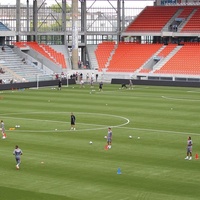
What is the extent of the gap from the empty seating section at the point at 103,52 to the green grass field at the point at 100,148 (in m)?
28.0

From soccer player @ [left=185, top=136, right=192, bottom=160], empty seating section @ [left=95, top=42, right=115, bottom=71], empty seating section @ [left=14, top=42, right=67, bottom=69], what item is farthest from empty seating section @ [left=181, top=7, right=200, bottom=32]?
soccer player @ [left=185, top=136, right=192, bottom=160]

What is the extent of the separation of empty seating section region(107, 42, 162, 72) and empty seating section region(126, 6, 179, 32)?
109 inches

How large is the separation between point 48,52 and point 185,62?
65.4ft

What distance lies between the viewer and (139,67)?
95.4 meters

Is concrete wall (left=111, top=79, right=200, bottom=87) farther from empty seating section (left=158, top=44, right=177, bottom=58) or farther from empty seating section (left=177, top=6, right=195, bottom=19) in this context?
empty seating section (left=177, top=6, right=195, bottom=19)

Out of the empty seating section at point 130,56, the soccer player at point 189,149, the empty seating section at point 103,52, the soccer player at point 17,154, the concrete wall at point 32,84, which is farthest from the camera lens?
the empty seating section at point 103,52

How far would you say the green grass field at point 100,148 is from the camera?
3216 cm

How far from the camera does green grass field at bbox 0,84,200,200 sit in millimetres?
32156

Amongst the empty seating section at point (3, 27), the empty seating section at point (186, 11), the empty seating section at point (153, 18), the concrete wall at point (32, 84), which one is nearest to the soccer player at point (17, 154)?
the concrete wall at point (32, 84)

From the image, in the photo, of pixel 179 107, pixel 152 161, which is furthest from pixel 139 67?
pixel 152 161

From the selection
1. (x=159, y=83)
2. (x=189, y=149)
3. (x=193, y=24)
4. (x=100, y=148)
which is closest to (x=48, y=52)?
(x=159, y=83)

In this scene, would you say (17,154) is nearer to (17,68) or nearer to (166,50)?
(17,68)

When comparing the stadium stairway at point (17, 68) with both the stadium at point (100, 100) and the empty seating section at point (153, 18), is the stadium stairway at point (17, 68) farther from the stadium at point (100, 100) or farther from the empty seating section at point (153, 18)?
the empty seating section at point (153, 18)

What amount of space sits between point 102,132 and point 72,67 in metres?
50.3
